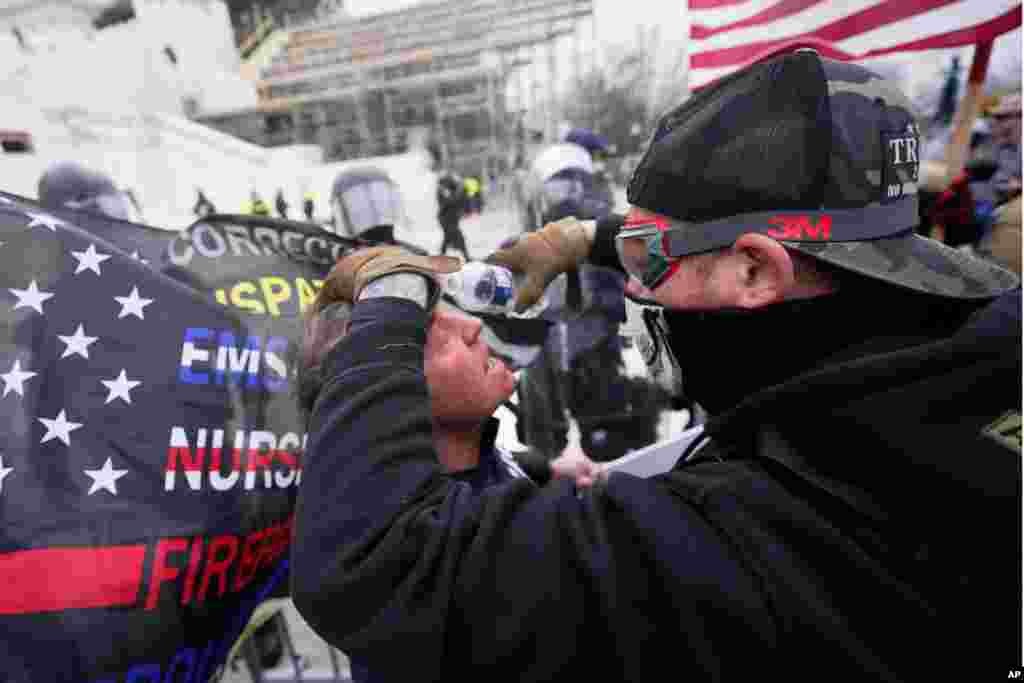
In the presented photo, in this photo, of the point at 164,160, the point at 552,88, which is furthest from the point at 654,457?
the point at 164,160

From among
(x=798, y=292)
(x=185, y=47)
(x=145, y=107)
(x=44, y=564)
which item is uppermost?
(x=185, y=47)

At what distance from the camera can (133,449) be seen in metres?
1.16

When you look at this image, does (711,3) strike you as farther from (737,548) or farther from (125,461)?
(125,461)

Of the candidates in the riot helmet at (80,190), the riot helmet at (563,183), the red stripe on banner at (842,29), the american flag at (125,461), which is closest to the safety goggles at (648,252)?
the american flag at (125,461)

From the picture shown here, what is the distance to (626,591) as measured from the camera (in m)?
0.74

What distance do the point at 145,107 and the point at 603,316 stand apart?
1127 inches

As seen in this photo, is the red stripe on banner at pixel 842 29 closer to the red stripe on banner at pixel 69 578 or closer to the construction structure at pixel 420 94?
the red stripe on banner at pixel 69 578

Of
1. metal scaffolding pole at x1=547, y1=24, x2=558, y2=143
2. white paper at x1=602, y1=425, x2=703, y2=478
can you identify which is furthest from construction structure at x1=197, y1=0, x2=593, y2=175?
white paper at x1=602, y1=425, x2=703, y2=478

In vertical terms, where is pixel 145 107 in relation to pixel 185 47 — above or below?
below

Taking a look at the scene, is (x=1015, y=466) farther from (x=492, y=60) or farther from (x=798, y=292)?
(x=492, y=60)

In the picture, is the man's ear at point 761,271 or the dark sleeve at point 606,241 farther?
the dark sleeve at point 606,241

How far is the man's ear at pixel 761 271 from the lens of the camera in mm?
878

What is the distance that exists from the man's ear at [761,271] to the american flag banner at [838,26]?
2903mm

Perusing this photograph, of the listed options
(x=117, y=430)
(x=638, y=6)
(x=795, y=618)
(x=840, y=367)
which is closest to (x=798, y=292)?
(x=840, y=367)
